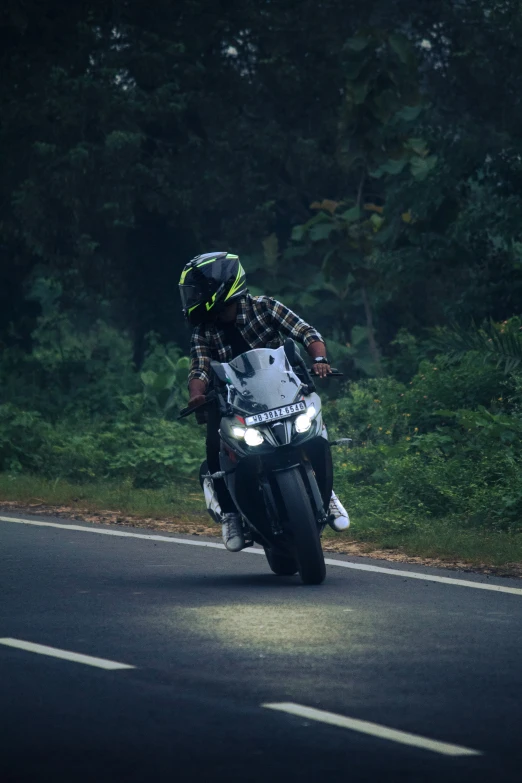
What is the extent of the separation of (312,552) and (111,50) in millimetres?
21126

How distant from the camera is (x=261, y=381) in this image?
9.61 meters

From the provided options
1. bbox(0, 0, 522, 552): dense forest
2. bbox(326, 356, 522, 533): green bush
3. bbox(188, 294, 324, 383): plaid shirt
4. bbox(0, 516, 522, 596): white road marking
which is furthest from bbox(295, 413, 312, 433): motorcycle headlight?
bbox(0, 0, 522, 552): dense forest

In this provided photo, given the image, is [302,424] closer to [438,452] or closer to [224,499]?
[224,499]

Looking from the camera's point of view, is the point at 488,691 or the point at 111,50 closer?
the point at 488,691

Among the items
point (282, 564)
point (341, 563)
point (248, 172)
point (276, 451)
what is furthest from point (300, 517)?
point (248, 172)

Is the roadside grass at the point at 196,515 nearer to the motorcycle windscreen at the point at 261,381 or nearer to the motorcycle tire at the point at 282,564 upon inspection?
the motorcycle tire at the point at 282,564

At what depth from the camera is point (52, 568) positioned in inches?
418

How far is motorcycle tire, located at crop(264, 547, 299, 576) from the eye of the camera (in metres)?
10.2

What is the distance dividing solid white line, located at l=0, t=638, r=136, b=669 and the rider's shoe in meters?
2.51

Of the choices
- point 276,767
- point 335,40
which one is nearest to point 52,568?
point 276,767

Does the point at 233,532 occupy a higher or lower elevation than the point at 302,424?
lower

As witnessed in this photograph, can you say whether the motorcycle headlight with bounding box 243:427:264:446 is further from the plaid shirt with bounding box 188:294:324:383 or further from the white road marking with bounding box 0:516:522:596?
the white road marking with bounding box 0:516:522:596

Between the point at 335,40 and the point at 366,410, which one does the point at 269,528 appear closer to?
the point at 366,410

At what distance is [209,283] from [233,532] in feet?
5.45
